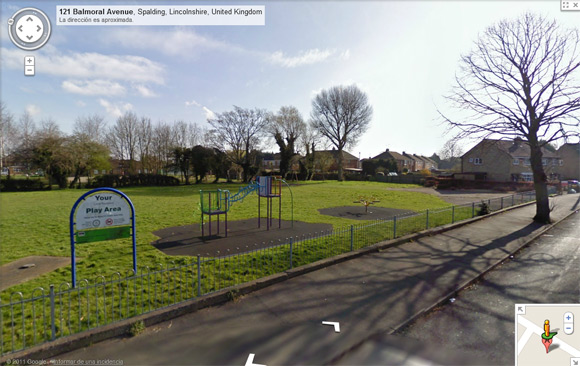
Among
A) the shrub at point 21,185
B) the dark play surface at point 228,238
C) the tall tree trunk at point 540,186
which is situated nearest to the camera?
the dark play surface at point 228,238

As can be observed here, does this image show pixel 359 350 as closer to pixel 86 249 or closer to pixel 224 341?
pixel 224 341

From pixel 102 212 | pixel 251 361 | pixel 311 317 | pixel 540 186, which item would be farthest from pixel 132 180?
pixel 540 186

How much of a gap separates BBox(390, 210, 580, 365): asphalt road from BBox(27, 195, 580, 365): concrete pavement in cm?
22

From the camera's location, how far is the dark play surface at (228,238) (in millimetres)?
7973

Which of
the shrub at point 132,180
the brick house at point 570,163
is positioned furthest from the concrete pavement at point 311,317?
the brick house at point 570,163

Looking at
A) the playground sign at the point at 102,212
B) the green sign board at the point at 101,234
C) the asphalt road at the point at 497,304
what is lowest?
the asphalt road at the point at 497,304

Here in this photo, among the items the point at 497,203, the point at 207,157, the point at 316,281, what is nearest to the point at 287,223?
the point at 316,281

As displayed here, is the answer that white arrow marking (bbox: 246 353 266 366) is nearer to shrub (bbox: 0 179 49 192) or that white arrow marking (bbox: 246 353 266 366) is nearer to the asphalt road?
the asphalt road

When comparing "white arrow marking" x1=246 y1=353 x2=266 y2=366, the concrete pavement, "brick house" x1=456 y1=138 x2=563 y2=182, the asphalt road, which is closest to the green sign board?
the concrete pavement

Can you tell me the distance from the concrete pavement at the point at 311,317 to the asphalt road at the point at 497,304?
22 centimetres

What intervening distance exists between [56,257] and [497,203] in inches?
906

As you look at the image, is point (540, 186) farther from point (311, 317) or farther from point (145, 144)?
point (145, 144)

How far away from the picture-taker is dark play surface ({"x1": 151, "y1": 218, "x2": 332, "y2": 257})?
7.97 metres

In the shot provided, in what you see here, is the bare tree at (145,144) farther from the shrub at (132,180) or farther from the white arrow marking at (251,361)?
the white arrow marking at (251,361)
